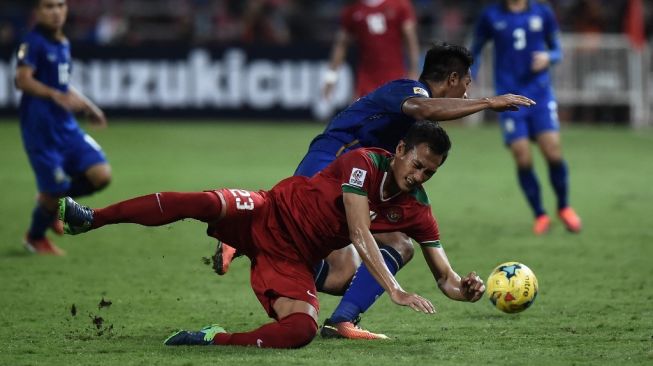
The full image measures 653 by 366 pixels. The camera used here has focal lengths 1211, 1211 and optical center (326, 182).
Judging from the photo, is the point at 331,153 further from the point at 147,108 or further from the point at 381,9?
the point at 147,108

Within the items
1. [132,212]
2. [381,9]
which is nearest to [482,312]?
[132,212]

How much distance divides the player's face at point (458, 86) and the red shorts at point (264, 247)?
4.11ft

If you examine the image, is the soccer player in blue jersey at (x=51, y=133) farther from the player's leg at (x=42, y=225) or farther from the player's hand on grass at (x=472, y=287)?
the player's hand on grass at (x=472, y=287)

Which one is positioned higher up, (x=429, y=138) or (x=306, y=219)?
(x=429, y=138)

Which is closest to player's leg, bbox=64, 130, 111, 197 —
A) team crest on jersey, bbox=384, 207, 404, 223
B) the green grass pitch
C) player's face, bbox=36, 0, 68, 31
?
the green grass pitch

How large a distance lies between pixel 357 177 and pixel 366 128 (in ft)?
3.18

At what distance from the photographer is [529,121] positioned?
11.5 meters

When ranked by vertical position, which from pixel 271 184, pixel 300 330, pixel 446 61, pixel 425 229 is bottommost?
pixel 271 184

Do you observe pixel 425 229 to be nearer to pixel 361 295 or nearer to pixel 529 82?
pixel 361 295

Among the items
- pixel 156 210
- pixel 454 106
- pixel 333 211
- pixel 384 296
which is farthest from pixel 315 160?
pixel 384 296

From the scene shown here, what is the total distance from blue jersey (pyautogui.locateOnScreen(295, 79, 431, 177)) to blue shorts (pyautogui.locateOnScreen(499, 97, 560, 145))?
4.33 m

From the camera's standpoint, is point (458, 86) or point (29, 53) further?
point (29, 53)

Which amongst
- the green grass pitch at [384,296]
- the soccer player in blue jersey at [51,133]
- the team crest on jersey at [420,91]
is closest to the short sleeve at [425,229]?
the green grass pitch at [384,296]

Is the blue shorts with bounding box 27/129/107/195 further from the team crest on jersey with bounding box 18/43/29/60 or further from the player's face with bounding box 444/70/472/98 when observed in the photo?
the player's face with bounding box 444/70/472/98
